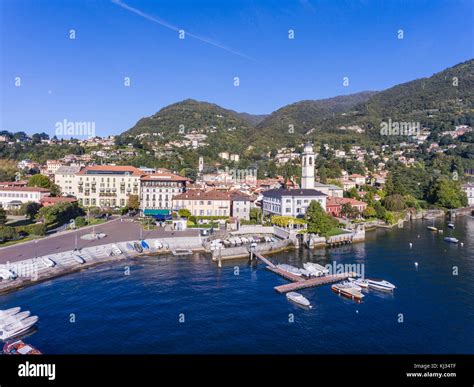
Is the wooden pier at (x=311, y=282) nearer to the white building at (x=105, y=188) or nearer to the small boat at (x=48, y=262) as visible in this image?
the small boat at (x=48, y=262)

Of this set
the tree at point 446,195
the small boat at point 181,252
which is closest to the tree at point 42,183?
the small boat at point 181,252

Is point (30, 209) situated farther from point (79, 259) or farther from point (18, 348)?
point (18, 348)

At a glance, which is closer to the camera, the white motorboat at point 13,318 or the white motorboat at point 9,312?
the white motorboat at point 13,318

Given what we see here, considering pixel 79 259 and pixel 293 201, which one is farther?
pixel 293 201

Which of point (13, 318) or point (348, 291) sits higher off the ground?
point (13, 318)

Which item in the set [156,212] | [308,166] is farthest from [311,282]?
[308,166]
